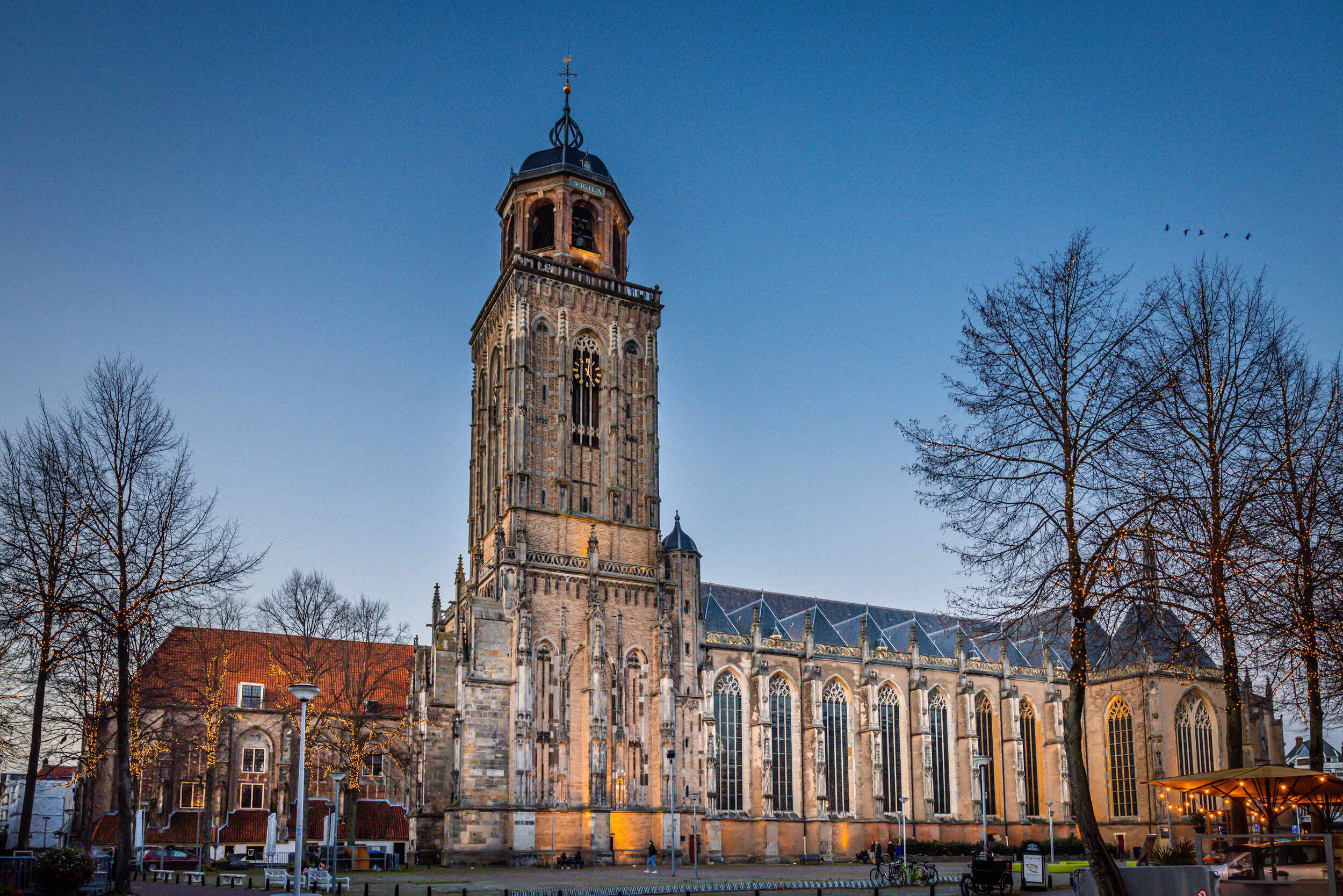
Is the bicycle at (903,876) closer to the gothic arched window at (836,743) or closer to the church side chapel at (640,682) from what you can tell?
the church side chapel at (640,682)

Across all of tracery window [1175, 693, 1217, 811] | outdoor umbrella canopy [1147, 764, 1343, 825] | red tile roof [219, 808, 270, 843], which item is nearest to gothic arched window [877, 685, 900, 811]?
tracery window [1175, 693, 1217, 811]

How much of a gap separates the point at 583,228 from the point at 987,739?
38.8 metres

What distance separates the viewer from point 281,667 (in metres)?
55.1

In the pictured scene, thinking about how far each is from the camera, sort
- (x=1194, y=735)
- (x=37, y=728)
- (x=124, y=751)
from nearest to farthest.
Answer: (x=124, y=751) < (x=37, y=728) < (x=1194, y=735)

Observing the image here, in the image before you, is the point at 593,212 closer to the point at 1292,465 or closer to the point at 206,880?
the point at 206,880

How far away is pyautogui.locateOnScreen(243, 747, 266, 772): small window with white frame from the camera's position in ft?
200

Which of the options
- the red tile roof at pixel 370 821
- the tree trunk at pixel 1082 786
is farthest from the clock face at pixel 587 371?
the tree trunk at pixel 1082 786

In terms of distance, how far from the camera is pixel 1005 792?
6462cm

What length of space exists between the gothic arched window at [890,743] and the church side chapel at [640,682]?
126 millimetres

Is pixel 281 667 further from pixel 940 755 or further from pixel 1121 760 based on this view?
pixel 1121 760

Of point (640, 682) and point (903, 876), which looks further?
point (640, 682)

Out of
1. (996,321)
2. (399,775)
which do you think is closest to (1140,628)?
(996,321)

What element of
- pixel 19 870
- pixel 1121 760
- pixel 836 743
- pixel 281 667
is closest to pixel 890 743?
pixel 836 743

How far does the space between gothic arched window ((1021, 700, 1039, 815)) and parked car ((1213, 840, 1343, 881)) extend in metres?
45.1
